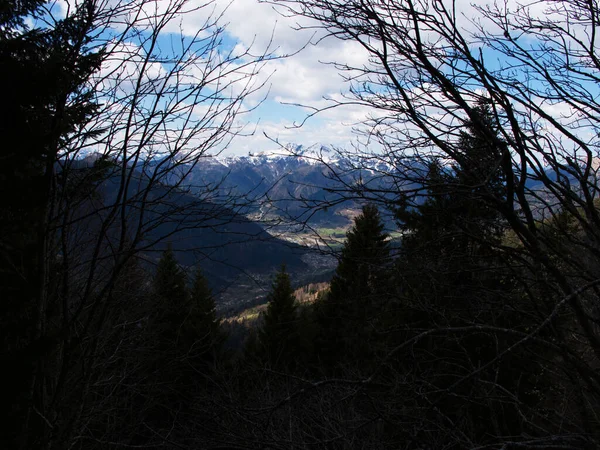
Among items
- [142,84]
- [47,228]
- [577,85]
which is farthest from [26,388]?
[577,85]

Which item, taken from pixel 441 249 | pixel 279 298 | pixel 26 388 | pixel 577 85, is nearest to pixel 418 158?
pixel 441 249

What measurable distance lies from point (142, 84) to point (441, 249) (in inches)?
123

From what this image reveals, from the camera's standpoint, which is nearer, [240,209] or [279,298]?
[240,209]

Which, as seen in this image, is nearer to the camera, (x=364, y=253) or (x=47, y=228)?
(x=47, y=228)

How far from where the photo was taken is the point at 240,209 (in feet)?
9.11

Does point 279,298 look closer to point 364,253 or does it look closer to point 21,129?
point 364,253

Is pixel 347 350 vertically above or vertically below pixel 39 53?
below

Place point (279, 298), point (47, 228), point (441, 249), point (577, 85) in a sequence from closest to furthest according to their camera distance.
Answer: point (47, 228) < point (577, 85) < point (441, 249) < point (279, 298)

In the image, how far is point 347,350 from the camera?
15.6m

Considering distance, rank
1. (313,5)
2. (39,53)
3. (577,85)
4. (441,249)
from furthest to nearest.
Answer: (441,249) → (577,85) → (313,5) → (39,53)

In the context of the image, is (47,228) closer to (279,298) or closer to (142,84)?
(142,84)

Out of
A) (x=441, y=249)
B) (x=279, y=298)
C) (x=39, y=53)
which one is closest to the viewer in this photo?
(x=39, y=53)

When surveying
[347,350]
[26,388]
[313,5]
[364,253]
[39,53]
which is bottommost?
[347,350]

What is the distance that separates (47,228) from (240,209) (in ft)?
4.05
